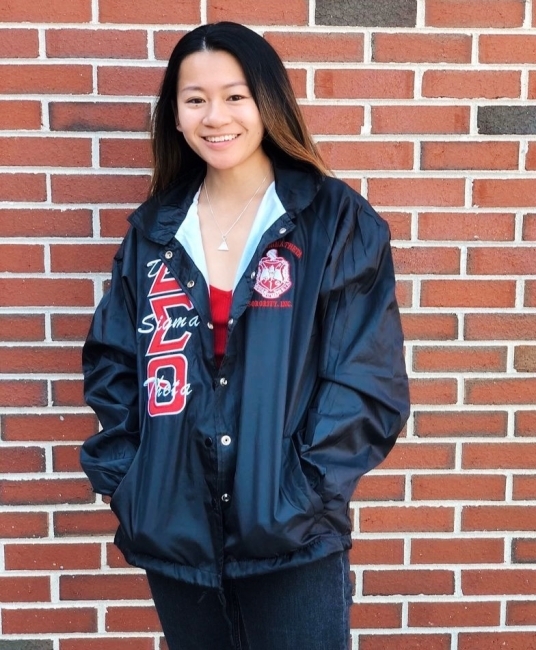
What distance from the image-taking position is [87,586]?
2924mm

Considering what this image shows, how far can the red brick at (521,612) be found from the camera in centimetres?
295

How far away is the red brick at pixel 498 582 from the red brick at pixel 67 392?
4.59ft

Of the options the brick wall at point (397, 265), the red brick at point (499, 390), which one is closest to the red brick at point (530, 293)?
the brick wall at point (397, 265)

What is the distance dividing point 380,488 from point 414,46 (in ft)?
4.59

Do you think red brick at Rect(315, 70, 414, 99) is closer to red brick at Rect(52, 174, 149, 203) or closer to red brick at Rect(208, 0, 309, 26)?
red brick at Rect(208, 0, 309, 26)

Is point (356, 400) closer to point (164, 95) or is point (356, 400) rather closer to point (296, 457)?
point (296, 457)

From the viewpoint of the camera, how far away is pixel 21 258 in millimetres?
2740

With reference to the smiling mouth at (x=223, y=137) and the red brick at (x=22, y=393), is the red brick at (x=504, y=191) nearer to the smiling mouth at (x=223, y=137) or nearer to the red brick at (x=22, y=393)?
the smiling mouth at (x=223, y=137)

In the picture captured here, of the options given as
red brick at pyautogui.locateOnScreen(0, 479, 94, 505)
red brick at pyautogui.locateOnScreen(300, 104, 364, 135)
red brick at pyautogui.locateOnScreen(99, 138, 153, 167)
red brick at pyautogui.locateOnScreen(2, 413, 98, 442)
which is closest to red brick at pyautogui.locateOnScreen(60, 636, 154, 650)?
red brick at pyautogui.locateOnScreen(0, 479, 94, 505)

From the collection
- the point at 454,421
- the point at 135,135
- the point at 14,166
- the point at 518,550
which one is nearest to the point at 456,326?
the point at 454,421

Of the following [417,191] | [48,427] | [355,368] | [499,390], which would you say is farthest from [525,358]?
[48,427]

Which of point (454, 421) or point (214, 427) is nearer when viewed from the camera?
point (214, 427)

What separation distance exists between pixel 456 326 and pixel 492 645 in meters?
1.11

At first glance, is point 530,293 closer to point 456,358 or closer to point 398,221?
point 456,358
